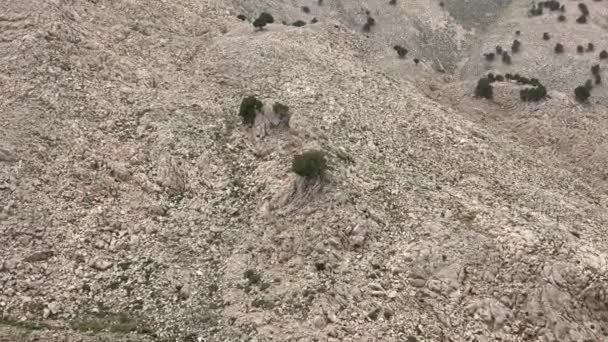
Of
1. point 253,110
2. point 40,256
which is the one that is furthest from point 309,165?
point 40,256

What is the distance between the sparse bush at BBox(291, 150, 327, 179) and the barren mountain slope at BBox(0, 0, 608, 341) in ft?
2.12

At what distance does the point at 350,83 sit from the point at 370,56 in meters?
11.2

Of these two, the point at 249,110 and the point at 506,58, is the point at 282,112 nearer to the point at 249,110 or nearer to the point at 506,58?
the point at 249,110

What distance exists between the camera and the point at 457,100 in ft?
144

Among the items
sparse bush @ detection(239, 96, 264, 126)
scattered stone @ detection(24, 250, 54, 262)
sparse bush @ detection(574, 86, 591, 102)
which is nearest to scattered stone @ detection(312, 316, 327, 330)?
scattered stone @ detection(24, 250, 54, 262)

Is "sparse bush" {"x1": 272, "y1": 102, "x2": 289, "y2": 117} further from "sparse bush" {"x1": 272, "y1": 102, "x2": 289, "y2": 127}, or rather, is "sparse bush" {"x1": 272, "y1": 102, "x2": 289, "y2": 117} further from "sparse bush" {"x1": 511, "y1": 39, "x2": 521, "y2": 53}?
"sparse bush" {"x1": 511, "y1": 39, "x2": 521, "y2": 53}

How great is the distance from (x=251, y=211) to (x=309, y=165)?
12.1 ft

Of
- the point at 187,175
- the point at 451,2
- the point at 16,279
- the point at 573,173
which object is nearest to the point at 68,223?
the point at 16,279

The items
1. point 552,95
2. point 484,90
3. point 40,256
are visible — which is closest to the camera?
point 40,256

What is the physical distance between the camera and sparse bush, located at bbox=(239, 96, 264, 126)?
30.3 m

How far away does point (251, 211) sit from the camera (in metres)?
25.3

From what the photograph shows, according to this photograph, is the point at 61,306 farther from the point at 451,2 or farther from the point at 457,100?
the point at 451,2

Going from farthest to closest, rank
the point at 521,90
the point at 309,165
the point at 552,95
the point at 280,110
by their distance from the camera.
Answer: the point at 521,90, the point at 552,95, the point at 280,110, the point at 309,165

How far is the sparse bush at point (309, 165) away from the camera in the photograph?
82.2ft
